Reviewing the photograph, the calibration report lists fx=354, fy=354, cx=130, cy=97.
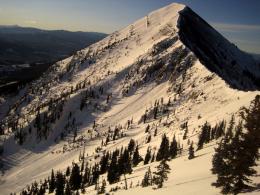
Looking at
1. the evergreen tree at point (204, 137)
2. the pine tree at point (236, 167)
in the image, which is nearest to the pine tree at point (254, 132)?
the pine tree at point (236, 167)

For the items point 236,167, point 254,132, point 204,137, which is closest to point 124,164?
point 204,137

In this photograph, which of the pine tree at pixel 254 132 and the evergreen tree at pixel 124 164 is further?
the evergreen tree at pixel 124 164

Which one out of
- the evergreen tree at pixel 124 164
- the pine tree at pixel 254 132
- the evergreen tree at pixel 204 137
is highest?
the pine tree at pixel 254 132

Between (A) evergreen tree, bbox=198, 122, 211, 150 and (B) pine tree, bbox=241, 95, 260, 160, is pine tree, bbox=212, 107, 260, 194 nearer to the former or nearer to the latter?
(B) pine tree, bbox=241, 95, 260, 160

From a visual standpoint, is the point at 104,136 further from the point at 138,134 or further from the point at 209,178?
the point at 209,178

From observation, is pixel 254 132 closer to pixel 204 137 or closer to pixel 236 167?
pixel 236 167

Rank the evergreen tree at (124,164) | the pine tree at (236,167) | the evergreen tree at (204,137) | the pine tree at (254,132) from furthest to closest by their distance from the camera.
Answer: the evergreen tree at (124,164) → the evergreen tree at (204,137) → the pine tree at (254,132) → the pine tree at (236,167)

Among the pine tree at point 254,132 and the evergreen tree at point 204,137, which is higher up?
the pine tree at point 254,132

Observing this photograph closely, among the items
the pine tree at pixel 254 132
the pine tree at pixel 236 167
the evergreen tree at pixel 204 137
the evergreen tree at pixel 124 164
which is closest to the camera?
the pine tree at pixel 236 167

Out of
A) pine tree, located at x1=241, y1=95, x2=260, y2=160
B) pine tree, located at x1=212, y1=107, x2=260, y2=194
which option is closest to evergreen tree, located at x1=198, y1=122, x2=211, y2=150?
pine tree, located at x1=241, y1=95, x2=260, y2=160

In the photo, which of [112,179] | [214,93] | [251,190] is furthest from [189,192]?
[214,93]

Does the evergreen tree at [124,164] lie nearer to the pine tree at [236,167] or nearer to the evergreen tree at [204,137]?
the evergreen tree at [204,137]
